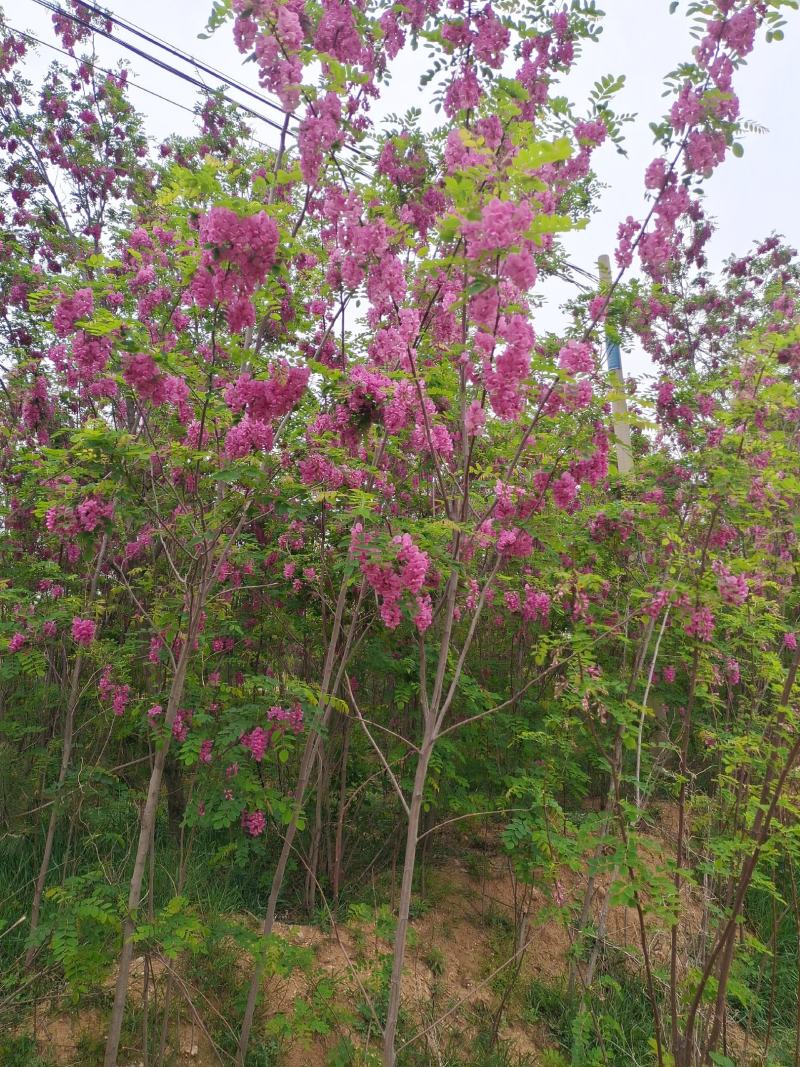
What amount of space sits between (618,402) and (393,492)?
2.31 metres

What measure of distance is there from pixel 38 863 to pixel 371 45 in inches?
196

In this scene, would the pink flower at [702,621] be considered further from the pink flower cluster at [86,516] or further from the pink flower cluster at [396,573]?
the pink flower cluster at [86,516]

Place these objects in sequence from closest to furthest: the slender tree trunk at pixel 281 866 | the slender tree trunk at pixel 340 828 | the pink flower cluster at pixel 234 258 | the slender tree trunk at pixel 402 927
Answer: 1. the pink flower cluster at pixel 234 258
2. the slender tree trunk at pixel 402 927
3. the slender tree trunk at pixel 281 866
4. the slender tree trunk at pixel 340 828

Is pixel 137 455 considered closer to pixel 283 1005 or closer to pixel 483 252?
pixel 483 252

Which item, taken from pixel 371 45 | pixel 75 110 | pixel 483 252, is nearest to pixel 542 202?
pixel 483 252

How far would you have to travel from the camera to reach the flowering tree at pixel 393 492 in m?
2.38

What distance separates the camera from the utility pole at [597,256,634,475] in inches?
110

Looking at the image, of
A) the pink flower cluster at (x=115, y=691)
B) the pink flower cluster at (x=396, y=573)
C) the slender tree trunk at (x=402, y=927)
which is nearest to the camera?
the slender tree trunk at (x=402, y=927)

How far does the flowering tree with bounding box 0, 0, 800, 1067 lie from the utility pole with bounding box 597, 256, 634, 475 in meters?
0.14

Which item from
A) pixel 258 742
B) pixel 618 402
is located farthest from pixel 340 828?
pixel 618 402

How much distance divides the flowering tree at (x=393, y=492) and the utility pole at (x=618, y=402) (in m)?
0.14

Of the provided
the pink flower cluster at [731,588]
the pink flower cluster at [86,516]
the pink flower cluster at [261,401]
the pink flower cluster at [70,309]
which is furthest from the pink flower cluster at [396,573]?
the pink flower cluster at [70,309]

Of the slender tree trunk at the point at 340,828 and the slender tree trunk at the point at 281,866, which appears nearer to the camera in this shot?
the slender tree trunk at the point at 281,866

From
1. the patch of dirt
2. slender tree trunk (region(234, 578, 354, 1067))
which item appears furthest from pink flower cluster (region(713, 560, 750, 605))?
slender tree trunk (region(234, 578, 354, 1067))
